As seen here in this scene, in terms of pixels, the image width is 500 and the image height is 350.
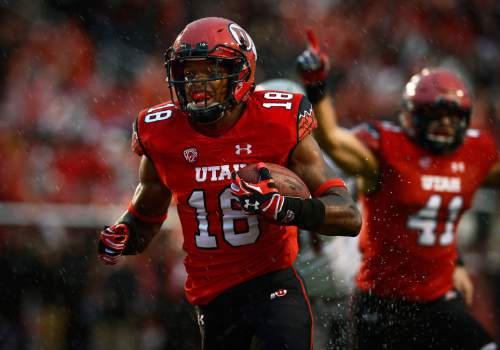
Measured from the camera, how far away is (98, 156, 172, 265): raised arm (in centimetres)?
339

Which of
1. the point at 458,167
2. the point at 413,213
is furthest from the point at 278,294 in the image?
the point at 458,167

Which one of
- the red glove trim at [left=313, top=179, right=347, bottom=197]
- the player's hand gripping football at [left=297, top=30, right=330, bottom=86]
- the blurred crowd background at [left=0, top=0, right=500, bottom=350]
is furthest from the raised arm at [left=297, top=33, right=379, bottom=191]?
the blurred crowd background at [left=0, top=0, right=500, bottom=350]

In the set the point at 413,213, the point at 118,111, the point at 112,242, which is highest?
the point at 118,111

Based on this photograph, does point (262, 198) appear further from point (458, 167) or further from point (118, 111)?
point (118, 111)

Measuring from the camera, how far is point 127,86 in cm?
751

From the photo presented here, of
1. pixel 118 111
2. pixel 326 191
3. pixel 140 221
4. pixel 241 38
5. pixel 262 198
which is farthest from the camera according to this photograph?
pixel 118 111

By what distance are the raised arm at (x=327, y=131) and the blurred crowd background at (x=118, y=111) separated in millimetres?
1856

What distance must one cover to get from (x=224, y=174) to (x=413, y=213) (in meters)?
1.81

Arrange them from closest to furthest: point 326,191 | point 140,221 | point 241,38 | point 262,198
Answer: point 262,198 < point 326,191 < point 241,38 < point 140,221

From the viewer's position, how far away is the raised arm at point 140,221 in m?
3.39

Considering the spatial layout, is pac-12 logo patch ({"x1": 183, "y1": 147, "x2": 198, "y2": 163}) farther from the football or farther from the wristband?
the wristband

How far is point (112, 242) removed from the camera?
3.39 meters

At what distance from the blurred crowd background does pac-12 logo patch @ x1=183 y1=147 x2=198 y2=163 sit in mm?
2763

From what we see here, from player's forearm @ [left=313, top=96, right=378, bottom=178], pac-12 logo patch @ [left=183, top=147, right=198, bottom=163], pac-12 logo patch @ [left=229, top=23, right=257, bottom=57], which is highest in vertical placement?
pac-12 logo patch @ [left=229, top=23, right=257, bottom=57]
